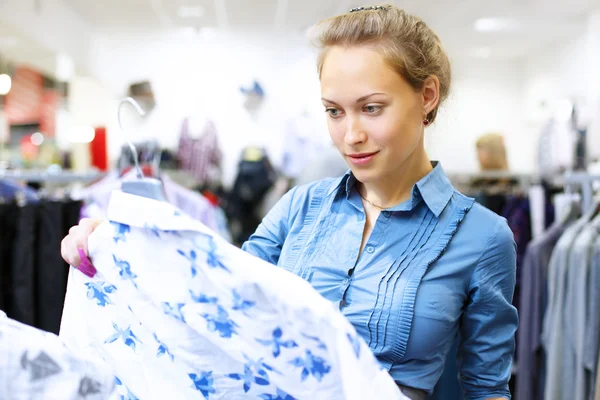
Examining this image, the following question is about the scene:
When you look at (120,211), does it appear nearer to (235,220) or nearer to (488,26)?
(235,220)

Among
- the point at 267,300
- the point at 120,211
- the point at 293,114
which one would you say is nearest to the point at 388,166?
the point at 267,300

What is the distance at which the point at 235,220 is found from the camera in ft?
18.1

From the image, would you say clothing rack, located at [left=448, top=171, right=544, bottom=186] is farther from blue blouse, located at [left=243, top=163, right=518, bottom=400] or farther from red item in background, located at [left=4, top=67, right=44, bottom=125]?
red item in background, located at [left=4, top=67, right=44, bottom=125]

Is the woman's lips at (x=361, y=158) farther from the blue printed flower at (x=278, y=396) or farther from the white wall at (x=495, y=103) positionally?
the white wall at (x=495, y=103)

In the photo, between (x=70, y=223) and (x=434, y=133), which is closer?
(x=434, y=133)

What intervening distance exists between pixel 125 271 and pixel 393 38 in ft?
1.96

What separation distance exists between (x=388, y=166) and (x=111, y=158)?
5.96 metres

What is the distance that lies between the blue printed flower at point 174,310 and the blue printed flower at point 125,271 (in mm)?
68

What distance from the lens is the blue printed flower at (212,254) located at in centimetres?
84

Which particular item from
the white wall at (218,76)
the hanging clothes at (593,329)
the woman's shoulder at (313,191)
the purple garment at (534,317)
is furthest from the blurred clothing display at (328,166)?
the white wall at (218,76)

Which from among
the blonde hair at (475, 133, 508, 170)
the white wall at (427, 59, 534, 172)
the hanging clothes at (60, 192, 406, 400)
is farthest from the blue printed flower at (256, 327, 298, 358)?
the white wall at (427, 59, 534, 172)

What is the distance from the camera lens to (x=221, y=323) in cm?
88

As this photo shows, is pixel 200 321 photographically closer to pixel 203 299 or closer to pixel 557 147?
pixel 203 299

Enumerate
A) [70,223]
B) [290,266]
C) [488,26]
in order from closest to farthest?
1. [290,266]
2. [70,223]
3. [488,26]
